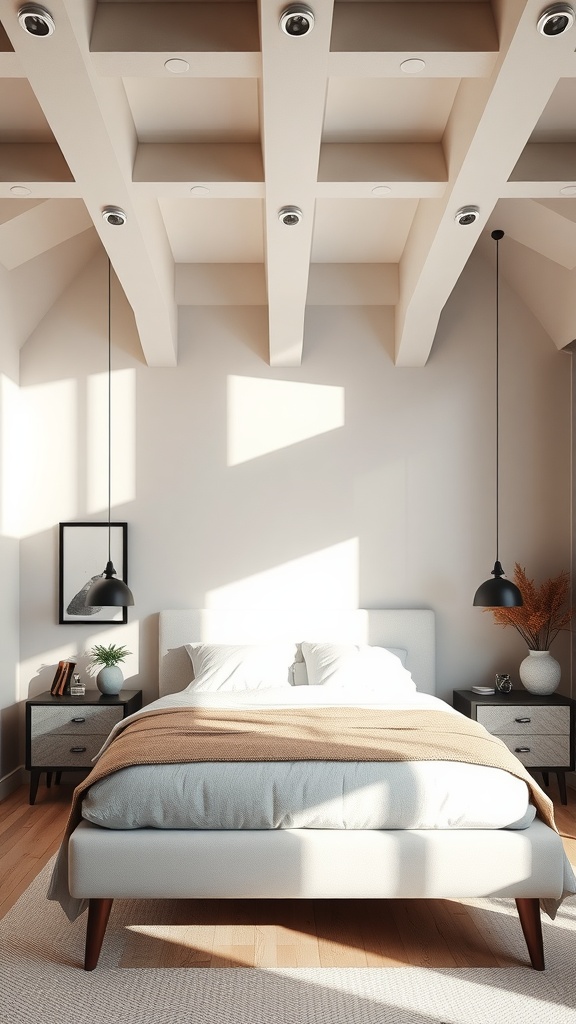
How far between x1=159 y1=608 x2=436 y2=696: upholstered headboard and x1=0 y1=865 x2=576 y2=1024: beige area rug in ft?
6.90

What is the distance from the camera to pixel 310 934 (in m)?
2.90

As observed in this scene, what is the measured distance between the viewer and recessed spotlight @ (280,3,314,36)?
2385mm

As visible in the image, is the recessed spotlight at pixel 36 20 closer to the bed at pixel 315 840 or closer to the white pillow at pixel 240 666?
the bed at pixel 315 840

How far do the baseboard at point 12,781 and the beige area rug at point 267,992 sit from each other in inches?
73.2

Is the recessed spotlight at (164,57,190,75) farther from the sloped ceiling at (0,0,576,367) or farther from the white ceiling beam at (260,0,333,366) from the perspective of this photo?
the white ceiling beam at (260,0,333,366)

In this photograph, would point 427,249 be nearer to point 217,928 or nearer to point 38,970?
point 217,928

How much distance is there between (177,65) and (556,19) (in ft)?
3.90

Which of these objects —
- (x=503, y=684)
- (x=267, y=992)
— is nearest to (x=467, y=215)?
(x=503, y=684)

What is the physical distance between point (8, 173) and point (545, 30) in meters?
2.18

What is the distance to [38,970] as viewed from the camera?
8.64 ft

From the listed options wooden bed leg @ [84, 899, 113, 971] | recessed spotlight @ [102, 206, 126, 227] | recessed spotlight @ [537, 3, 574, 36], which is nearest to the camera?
recessed spotlight @ [537, 3, 574, 36]

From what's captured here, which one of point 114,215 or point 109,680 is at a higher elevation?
point 114,215

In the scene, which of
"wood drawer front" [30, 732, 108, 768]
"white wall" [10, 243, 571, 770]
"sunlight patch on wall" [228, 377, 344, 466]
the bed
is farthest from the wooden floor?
"sunlight patch on wall" [228, 377, 344, 466]

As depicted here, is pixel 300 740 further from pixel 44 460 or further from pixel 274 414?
pixel 44 460
